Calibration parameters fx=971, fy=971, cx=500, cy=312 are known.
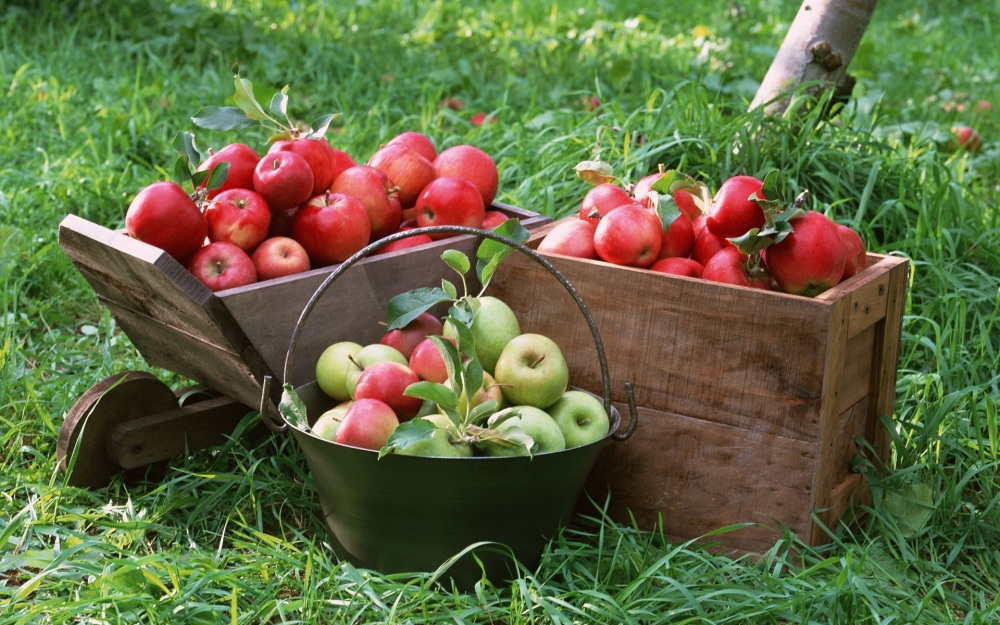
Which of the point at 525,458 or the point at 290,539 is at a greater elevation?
the point at 525,458

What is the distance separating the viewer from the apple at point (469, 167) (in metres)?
2.53

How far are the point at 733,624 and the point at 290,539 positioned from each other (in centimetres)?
93

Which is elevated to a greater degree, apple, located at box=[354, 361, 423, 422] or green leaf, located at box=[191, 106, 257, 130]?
green leaf, located at box=[191, 106, 257, 130]

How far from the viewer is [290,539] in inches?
82.0

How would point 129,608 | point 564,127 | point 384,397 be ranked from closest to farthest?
point 129,608 < point 384,397 < point 564,127

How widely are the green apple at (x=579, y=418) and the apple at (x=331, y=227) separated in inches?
24.1

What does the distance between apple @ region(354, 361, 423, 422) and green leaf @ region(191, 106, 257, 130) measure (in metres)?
0.70

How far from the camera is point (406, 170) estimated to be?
2.48 meters

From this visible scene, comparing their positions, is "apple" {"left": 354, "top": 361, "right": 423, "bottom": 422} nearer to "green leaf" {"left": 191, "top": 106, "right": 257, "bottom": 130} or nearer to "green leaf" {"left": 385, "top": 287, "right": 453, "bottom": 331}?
"green leaf" {"left": 385, "top": 287, "right": 453, "bottom": 331}

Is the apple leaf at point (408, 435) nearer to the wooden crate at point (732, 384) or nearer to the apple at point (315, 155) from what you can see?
the wooden crate at point (732, 384)

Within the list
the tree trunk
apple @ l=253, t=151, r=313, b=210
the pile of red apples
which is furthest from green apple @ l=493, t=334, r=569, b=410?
the tree trunk

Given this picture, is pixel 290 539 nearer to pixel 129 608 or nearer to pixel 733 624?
pixel 129 608

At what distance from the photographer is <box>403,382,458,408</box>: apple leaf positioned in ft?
5.58

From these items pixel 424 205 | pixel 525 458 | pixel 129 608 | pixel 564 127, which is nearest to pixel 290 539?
pixel 129 608
